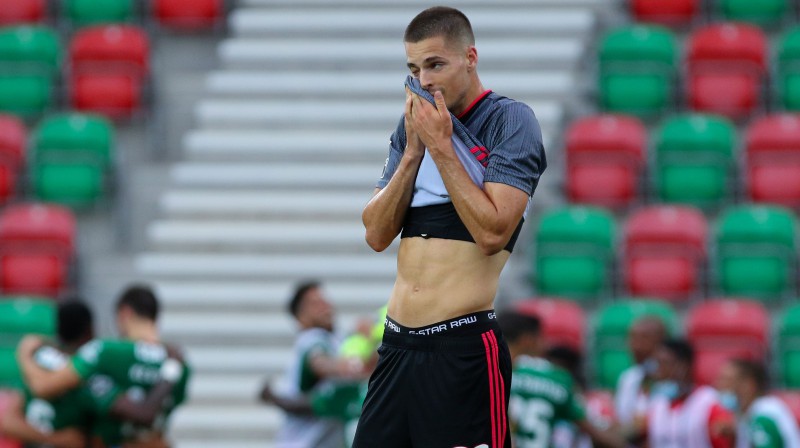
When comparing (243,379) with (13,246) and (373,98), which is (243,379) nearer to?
(13,246)

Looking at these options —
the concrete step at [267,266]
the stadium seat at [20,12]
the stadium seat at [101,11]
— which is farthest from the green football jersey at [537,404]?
the stadium seat at [20,12]

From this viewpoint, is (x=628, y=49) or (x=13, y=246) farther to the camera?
(x=628, y=49)

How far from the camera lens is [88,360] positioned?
819 centimetres

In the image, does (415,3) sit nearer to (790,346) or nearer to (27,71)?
(27,71)

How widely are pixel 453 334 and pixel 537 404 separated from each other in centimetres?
347

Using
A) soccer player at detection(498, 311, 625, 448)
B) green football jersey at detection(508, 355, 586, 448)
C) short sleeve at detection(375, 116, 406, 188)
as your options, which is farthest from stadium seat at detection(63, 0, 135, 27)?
short sleeve at detection(375, 116, 406, 188)

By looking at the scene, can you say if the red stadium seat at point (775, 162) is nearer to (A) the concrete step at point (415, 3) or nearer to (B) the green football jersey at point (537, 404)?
(A) the concrete step at point (415, 3)

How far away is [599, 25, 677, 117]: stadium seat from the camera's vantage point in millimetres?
14062

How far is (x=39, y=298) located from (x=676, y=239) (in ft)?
17.5

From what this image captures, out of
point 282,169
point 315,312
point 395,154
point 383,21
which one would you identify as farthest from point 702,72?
point 395,154

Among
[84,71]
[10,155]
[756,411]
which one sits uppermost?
[84,71]

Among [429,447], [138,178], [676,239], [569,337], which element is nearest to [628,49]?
[676,239]

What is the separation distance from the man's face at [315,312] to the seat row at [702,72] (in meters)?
5.04

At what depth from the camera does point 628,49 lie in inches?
558
